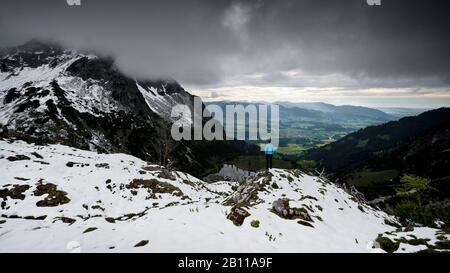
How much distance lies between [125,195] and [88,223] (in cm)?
1650

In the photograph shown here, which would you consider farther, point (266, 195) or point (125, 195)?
→ point (125, 195)

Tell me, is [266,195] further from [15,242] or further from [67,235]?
[15,242]

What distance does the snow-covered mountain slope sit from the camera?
13.8 meters

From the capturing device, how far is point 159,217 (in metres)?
17.6

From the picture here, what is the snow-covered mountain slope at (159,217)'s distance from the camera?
13.8 meters
